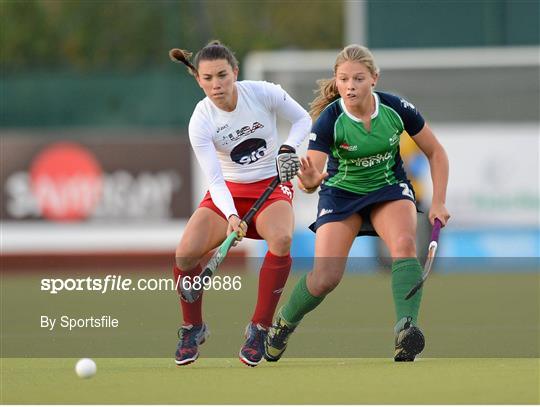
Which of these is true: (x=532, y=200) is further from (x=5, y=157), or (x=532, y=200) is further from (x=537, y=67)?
(x=5, y=157)

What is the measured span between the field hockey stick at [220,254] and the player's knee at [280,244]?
0.15 metres

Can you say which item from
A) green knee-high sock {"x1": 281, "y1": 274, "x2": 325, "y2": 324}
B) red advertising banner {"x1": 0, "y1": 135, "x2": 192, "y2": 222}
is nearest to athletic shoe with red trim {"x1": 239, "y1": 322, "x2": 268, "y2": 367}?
A: green knee-high sock {"x1": 281, "y1": 274, "x2": 325, "y2": 324}

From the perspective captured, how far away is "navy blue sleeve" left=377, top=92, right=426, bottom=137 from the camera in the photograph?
6.93 metres

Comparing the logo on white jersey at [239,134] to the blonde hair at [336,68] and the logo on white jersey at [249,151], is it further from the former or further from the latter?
the blonde hair at [336,68]

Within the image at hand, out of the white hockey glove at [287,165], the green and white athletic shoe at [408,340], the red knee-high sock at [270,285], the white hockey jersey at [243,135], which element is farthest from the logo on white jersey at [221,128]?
the green and white athletic shoe at [408,340]

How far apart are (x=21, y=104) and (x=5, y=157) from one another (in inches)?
75.1

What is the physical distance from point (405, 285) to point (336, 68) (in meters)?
1.04

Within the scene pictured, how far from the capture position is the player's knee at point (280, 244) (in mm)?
6809

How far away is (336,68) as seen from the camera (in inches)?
269

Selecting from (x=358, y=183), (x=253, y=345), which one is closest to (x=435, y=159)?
(x=358, y=183)

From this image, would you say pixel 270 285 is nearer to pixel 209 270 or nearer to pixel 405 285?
pixel 209 270

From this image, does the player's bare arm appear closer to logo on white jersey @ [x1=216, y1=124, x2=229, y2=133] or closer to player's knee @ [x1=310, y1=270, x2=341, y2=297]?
player's knee @ [x1=310, y1=270, x2=341, y2=297]

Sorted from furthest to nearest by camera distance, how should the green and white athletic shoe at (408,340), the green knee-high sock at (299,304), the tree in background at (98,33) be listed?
the tree in background at (98,33) < the green knee-high sock at (299,304) < the green and white athletic shoe at (408,340)

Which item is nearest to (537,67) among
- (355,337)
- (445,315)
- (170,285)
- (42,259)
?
(42,259)
